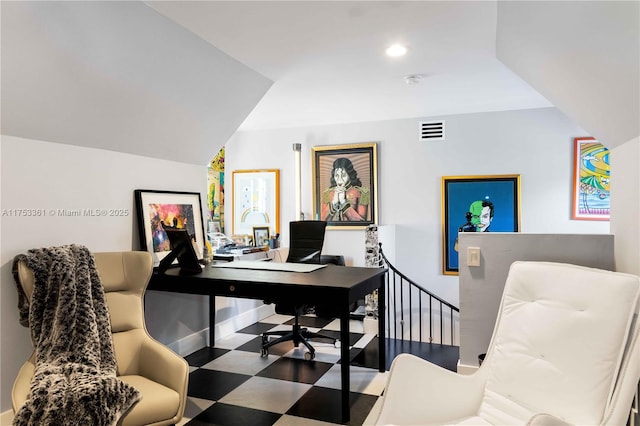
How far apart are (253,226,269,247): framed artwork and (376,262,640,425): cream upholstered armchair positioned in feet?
13.9

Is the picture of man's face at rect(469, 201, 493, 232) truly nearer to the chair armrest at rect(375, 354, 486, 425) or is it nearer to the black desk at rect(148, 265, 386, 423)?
the black desk at rect(148, 265, 386, 423)

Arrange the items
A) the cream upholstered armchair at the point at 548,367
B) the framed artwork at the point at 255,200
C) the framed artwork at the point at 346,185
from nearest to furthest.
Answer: the cream upholstered armchair at the point at 548,367
the framed artwork at the point at 346,185
the framed artwork at the point at 255,200

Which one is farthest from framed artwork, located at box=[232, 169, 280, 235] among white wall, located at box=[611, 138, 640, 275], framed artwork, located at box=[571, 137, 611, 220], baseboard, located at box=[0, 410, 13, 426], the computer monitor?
white wall, located at box=[611, 138, 640, 275]

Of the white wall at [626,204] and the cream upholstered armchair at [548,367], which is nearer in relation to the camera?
the cream upholstered armchair at [548,367]

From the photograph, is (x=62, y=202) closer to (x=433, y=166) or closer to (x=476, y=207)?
(x=433, y=166)

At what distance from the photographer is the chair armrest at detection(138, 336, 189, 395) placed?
2.27 meters

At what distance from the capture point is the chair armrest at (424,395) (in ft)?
5.95

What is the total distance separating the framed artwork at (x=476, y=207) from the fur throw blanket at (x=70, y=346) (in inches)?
159

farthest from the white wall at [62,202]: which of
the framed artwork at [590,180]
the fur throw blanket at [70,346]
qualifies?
the framed artwork at [590,180]

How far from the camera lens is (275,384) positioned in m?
3.18

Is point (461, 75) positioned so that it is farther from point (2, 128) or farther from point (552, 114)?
point (2, 128)

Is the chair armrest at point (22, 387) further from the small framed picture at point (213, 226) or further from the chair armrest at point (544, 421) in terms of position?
the small framed picture at point (213, 226)

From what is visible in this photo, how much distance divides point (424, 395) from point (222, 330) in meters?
2.82

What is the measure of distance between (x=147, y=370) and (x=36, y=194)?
1244 millimetres
